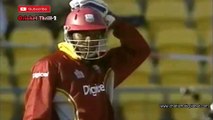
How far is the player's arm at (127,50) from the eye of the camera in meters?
2.72

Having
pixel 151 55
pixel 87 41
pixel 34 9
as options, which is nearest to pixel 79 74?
pixel 87 41

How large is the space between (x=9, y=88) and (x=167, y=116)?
941 millimetres

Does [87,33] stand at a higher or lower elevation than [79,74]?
higher

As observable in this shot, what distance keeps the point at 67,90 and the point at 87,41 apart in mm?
180

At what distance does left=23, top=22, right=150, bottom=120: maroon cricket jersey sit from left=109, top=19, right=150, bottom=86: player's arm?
0.27 ft

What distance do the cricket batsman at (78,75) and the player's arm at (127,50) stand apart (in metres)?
0.07

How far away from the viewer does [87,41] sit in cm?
247

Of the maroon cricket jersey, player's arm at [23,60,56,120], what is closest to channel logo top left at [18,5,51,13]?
the maroon cricket jersey

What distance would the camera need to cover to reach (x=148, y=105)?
437 cm

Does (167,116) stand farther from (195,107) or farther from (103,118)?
(103,118)

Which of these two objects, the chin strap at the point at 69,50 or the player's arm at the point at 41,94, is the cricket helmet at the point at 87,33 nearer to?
the chin strap at the point at 69,50

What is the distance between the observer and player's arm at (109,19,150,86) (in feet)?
8.93

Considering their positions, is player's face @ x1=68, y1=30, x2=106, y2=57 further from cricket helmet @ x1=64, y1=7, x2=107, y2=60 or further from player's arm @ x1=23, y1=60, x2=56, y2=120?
player's arm @ x1=23, y1=60, x2=56, y2=120

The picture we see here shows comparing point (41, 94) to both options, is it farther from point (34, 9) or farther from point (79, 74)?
point (34, 9)
